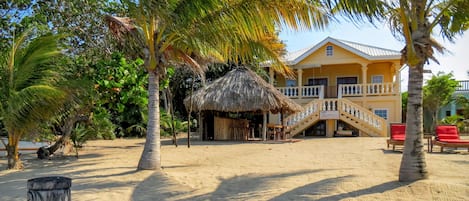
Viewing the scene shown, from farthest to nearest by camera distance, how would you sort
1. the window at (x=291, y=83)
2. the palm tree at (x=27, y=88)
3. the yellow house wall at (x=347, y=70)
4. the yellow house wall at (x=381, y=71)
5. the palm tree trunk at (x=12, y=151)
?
the window at (x=291, y=83)
the yellow house wall at (x=381, y=71)
the yellow house wall at (x=347, y=70)
the palm tree trunk at (x=12, y=151)
the palm tree at (x=27, y=88)

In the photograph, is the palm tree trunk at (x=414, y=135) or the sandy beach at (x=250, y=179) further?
the palm tree trunk at (x=414, y=135)

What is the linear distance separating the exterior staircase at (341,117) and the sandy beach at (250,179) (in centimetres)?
1027

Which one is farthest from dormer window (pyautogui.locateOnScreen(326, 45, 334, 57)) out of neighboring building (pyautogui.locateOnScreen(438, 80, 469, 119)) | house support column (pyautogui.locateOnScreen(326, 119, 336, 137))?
neighboring building (pyautogui.locateOnScreen(438, 80, 469, 119))

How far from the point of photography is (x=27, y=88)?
8.84m

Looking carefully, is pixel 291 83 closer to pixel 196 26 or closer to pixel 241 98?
pixel 241 98

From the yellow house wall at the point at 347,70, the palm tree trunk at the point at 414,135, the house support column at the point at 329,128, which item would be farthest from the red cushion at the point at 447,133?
the yellow house wall at the point at 347,70

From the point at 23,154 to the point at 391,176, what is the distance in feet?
36.9

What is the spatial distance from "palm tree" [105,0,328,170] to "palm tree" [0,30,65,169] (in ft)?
6.09

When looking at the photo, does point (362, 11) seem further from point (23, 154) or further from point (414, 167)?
point (23, 154)

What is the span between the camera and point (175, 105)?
3017cm

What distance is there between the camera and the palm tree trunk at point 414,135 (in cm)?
674

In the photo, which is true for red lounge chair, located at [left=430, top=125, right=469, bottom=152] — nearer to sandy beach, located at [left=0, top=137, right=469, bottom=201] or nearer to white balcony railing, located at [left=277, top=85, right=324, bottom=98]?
sandy beach, located at [left=0, top=137, right=469, bottom=201]

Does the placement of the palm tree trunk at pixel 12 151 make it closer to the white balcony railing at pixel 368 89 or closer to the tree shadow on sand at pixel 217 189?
the tree shadow on sand at pixel 217 189

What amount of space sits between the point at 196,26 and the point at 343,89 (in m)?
17.7
